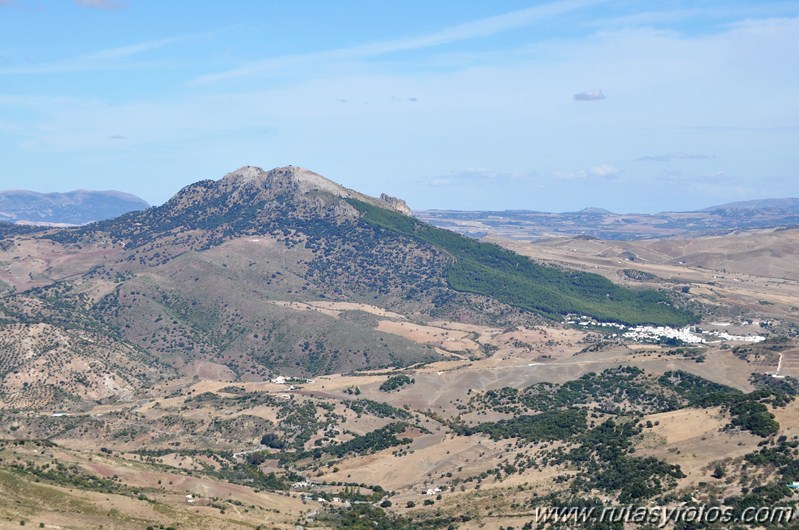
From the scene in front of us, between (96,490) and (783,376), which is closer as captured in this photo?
(96,490)

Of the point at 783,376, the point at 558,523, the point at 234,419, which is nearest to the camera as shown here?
the point at 558,523

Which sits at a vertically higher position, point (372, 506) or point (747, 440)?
Answer: point (747, 440)

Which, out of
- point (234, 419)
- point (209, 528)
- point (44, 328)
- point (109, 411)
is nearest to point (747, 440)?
point (209, 528)

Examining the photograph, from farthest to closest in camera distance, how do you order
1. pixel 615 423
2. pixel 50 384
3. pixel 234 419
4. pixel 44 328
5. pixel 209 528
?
pixel 44 328 → pixel 50 384 → pixel 234 419 → pixel 615 423 → pixel 209 528

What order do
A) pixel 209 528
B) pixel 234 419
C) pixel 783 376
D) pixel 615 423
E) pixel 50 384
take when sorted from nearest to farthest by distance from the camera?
pixel 209 528
pixel 615 423
pixel 234 419
pixel 783 376
pixel 50 384

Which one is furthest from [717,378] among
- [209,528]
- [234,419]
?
[209,528]

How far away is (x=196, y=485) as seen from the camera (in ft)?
318

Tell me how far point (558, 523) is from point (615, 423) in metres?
34.1

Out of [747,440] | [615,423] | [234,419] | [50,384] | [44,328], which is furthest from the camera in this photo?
[44,328]

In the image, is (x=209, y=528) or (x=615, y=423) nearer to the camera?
(x=209, y=528)

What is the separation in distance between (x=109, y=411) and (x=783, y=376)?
106 meters

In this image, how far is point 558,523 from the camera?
3344 inches

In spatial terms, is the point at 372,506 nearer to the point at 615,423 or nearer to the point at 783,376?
the point at 615,423

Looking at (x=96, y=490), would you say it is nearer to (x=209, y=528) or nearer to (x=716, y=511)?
(x=209, y=528)
